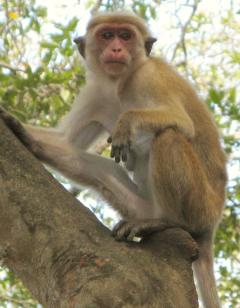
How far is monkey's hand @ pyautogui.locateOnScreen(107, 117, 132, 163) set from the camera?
524cm

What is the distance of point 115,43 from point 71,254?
139 inches

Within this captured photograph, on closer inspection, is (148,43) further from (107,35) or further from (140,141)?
(140,141)

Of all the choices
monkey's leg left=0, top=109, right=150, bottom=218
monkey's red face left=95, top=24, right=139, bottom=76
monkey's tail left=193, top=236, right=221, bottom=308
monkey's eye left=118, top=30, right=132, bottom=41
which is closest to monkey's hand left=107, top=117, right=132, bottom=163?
monkey's leg left=0, top=109, right=150, bottom=218

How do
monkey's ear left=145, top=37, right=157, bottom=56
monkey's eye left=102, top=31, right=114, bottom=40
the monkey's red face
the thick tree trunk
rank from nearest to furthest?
the thick tree trunk → the monkey's red face → monkey's eye left=102, top=31, right=114, bottom=40 → monkey's ear left=145, top=37, right=157, bottom=56

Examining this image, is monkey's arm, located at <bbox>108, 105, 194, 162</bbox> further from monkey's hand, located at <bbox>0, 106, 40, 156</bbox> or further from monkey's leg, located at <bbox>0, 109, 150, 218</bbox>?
monkey's hand, located at <bbox>0, 106, 40, 156</bbox>

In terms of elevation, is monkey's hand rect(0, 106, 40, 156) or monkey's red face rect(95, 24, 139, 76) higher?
monkey's red face rect(95, 24, 139, 76)

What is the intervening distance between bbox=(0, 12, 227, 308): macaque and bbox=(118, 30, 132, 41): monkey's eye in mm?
11

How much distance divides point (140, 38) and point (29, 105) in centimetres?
219

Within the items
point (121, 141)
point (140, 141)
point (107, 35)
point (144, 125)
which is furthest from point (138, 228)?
point (107, 35)

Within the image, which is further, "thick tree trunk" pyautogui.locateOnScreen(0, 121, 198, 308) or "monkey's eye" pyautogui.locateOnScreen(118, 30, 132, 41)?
"monkey's eye" pyautogui.locateOnScreen(118, 30, 132, 41)

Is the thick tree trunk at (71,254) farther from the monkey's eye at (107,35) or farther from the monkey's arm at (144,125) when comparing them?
the monkey's eye at (107,35)

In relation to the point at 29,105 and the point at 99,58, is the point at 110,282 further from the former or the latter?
the point at 29,105

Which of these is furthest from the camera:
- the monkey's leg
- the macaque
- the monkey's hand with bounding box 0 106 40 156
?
the monkey's leg

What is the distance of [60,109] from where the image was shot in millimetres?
8227
